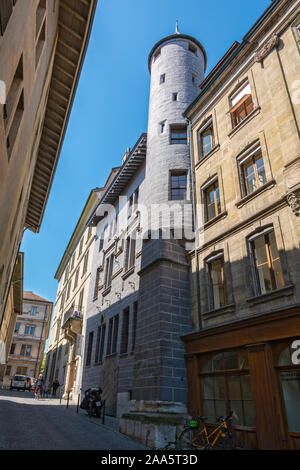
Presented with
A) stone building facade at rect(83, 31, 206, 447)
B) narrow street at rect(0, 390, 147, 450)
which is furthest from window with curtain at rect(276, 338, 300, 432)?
narrow street at rect(0, 390, 147, 450)

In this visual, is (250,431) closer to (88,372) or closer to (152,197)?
(152,197)

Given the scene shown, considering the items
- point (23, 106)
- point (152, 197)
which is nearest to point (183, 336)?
point (152, 197)

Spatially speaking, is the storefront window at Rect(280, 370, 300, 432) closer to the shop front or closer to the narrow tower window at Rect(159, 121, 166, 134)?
the shop front

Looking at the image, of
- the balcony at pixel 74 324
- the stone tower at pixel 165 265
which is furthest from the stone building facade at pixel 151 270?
the balcony at pixel 74 324

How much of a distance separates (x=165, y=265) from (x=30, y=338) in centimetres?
5484

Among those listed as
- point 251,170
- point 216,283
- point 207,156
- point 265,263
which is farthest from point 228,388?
point 207,156

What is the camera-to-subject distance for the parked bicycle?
→ 8.12 m

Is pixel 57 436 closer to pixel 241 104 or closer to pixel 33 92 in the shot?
pixel 33 92

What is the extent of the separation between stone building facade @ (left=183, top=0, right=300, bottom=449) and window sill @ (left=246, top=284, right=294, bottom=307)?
32 mm

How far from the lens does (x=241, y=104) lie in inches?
524

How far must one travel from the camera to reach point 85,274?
30422 millimetres

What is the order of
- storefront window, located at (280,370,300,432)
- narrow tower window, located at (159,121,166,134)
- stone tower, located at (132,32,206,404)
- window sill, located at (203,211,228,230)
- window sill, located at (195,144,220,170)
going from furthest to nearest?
narrow tower window, located at (159,121,166,134) < window sill, located at (195,144,220,170) < window sill, located at (203,211,228,230) < stone tower, located at (132,32,206,404) < storefront window, located at (280,370,300,432)

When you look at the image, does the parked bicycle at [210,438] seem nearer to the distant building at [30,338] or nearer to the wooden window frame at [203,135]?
the wooden window frame at [203,135]

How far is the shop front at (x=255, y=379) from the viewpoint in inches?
316
